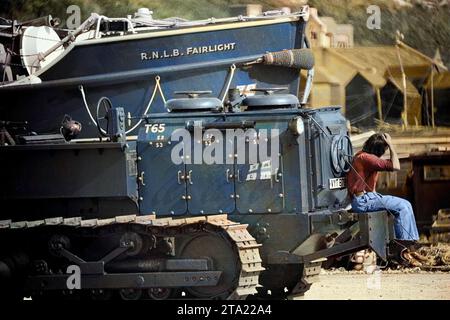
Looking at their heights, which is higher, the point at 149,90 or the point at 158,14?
the point at 158,14

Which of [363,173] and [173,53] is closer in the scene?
[363,173]

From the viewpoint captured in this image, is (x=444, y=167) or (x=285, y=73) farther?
(x=444, y=167)

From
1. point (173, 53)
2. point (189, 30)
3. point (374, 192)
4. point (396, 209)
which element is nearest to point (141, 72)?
point (173, 53)

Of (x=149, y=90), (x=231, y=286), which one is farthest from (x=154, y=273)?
(x=149, y=90)

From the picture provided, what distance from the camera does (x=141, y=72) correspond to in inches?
688

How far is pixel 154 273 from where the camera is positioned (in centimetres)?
1444

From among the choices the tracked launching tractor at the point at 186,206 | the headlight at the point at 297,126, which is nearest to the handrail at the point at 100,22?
the tracked launching tractor at the point at 186,206

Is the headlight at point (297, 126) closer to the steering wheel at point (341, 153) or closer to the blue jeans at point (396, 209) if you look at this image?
the steering wheel at point (341, 153)

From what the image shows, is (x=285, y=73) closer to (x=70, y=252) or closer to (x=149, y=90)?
(x=149, y=90)

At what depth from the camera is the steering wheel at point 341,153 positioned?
15145mm

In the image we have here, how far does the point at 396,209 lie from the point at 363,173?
22.7 inches

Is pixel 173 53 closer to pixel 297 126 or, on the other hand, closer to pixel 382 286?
pixel 297 126
